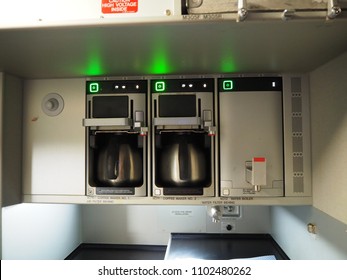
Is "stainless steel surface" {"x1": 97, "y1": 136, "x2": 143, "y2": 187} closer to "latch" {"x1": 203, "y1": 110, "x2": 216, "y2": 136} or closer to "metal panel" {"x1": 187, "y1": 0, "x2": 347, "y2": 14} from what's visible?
"latch" {"x1": 203, "y1": 110, "x2": 216, "y2": 136}

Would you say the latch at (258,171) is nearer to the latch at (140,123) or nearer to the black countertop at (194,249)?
the latch at (140,123)

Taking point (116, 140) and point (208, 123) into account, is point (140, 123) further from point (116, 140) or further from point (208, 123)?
point (208, 123)

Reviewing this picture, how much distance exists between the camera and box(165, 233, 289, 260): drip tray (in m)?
1.27

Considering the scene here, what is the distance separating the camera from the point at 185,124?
0.92m

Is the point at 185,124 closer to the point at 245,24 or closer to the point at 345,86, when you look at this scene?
the point at 245,24

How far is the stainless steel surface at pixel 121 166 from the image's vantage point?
0.98 m

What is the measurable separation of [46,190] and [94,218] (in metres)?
0.61

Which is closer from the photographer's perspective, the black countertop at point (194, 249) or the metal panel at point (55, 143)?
the metal panel at point (55, 143)

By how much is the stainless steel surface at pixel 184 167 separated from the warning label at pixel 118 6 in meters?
0.58

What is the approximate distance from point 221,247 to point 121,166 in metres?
0.89

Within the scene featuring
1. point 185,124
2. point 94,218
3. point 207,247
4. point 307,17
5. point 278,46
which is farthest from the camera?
point 94,218

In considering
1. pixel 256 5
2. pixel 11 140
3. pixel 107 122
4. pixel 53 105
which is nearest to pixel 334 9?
pixel 256 5

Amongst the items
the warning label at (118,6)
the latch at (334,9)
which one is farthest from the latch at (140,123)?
the latch at (334,9)
